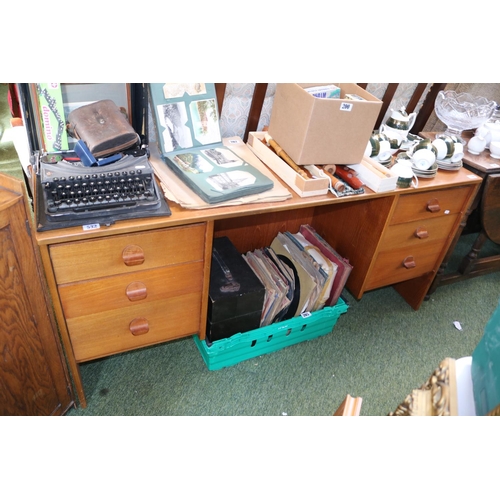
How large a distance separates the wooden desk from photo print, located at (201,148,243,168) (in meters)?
0.21

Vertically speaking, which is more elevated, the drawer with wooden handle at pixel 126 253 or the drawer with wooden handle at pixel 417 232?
the drawer with wooden handle at pixel 126 253

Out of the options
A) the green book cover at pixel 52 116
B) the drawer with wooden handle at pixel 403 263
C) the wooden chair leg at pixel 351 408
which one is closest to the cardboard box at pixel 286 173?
the drawer with wooden handle at pixel 403 263

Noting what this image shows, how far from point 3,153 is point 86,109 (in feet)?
6.26

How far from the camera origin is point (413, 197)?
1732 millimetres

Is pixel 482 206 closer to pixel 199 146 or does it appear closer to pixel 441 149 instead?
pixel 441 149

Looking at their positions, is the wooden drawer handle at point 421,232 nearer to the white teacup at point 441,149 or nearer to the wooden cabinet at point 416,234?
the wooden cabinet at point 416,234

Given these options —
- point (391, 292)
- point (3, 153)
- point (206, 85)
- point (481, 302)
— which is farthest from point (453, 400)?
point (3, 153)

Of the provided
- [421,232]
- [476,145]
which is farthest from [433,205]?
[476,145]

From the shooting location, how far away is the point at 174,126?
1.52 metres

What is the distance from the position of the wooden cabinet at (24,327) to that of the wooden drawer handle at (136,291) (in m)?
0.25

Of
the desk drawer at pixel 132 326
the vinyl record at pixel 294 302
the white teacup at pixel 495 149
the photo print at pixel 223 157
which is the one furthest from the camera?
the white teacup at pixel 495 149

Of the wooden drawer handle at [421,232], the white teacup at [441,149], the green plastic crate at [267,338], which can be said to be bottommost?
the green plastic crate at [267,338]

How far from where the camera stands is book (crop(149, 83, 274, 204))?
4.54ft

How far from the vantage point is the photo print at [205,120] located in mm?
1558
